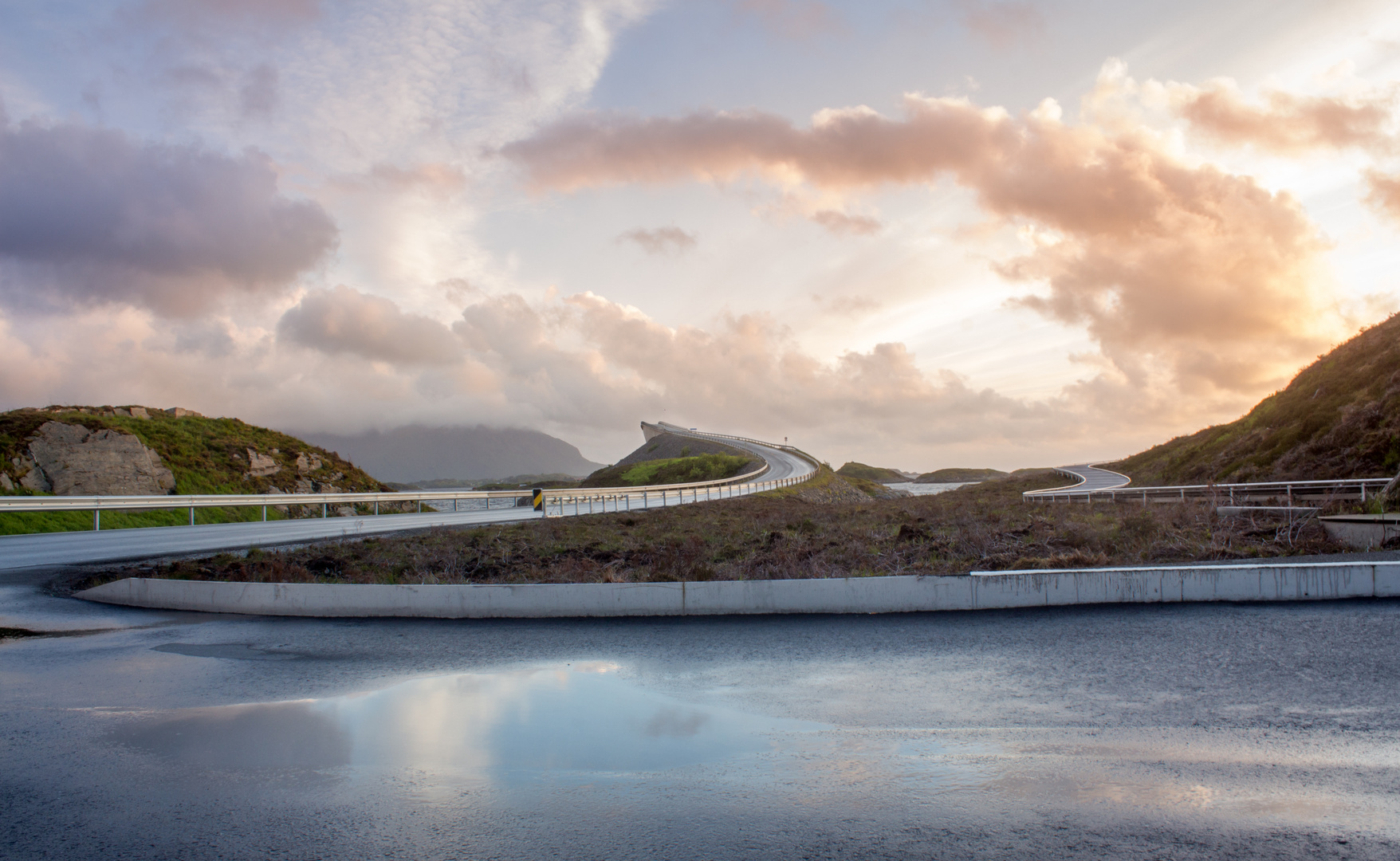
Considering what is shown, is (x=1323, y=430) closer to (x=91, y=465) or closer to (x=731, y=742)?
(x=731, y=742)

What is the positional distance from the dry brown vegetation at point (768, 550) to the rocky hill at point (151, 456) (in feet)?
56.9

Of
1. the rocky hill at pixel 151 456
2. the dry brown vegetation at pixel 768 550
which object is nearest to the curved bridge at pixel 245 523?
the dry brown vegetation at pixel 768 550

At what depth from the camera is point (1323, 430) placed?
37.2 m

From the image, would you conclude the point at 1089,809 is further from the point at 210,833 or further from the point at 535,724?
the point at 210,833

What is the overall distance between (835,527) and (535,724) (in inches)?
731

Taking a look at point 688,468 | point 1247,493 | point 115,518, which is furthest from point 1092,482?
point 115,518

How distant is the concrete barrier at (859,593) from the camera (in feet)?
32.2

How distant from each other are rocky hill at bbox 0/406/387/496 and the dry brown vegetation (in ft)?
56.9

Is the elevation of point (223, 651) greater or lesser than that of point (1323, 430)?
lesser

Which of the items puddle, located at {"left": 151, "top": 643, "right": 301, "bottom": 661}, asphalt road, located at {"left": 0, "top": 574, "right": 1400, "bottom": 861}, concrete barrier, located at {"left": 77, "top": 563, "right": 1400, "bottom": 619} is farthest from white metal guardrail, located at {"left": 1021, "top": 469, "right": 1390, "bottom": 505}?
puddle, located at {"left": 151, "top": 643, "right": 301, "bottom": 661}

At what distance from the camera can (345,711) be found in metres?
6.45

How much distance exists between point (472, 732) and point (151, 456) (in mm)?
33930

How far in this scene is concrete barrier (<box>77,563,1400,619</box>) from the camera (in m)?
9.83

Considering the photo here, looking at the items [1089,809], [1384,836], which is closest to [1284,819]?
[1384,836]
